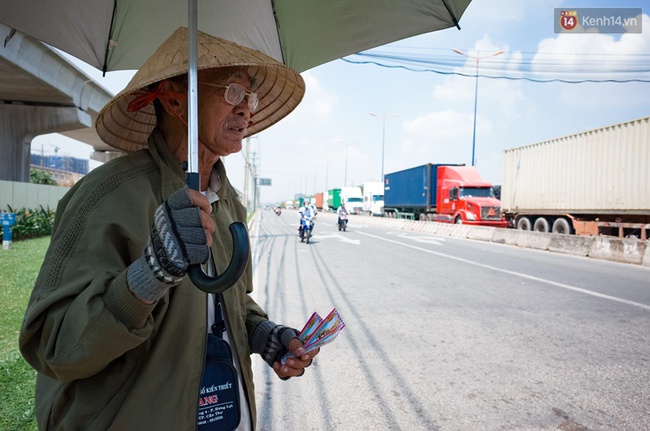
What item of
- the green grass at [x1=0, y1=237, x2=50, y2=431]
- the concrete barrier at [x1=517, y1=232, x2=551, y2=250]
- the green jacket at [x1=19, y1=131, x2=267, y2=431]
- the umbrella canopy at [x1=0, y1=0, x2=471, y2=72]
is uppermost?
the umbrella canopy at [x1=0, y1=0, x2=471, y2=72]

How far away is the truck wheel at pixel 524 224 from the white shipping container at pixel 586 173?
0.53 metres

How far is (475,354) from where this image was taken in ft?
14.2

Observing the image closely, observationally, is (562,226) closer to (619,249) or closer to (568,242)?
(568,242)

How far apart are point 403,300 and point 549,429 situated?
3891 mm

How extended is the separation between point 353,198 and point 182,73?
55.9 meters

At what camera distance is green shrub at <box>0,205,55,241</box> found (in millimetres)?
13000

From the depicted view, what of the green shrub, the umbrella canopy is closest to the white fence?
the green shrub

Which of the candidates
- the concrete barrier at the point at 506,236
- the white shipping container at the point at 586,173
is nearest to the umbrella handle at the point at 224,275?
the white shipping container at the point at 586,173

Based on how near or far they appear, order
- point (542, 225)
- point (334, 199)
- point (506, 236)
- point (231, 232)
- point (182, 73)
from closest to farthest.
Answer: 1. point (231, 232)
2. point (182, 73)
3. point (506, 236)
4. point (542, 225)
5. point (334, 199)

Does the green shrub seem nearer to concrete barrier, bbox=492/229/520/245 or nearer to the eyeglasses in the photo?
the eyeglasses

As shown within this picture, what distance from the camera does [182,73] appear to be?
149cm

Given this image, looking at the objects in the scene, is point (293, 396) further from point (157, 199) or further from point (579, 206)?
point (579, 206)

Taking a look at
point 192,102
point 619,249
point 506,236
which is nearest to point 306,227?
point 506,236

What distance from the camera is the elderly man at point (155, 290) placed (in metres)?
1.07
